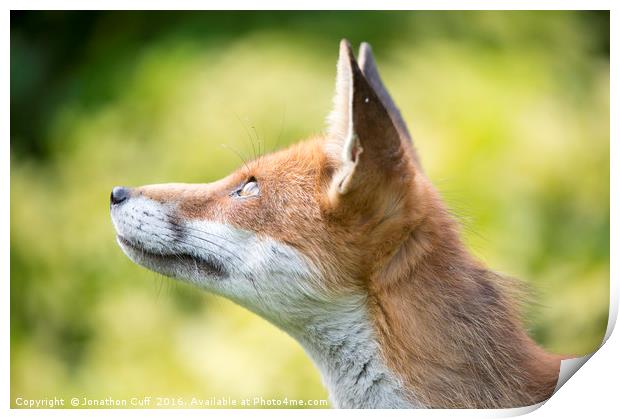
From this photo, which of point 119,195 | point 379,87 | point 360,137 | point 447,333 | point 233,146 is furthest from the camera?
point 233,146

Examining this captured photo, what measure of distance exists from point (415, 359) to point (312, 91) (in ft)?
8.41

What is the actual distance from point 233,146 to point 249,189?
1.54 m

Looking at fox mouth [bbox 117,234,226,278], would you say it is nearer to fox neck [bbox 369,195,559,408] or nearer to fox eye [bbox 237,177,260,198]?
fox eye [bbox 237,177,260,198]

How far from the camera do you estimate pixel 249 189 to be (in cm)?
364

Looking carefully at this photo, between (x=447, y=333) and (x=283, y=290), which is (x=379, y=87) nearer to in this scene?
(x=283, y=290)

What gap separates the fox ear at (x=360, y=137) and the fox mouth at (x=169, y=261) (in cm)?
66

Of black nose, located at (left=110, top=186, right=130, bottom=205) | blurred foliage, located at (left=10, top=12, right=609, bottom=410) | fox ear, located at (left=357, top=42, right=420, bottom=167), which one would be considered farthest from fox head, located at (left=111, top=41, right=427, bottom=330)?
blurred foliage, located at (left=10, top=12, right=609, bottom=410)

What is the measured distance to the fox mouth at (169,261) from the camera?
3.52 m

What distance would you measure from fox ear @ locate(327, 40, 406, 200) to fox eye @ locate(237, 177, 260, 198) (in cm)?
39

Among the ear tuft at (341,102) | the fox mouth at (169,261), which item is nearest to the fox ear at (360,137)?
the ear tuft at (341,102)

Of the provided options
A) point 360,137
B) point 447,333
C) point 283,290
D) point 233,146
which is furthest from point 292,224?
point 233,146

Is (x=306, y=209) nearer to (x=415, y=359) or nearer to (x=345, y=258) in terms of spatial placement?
(x=345, y=258)
